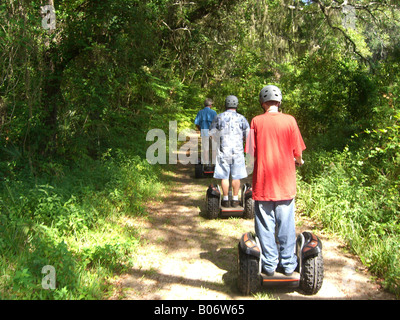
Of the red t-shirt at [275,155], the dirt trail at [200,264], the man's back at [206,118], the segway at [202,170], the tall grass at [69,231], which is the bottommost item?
the dirt trail at [200,264]

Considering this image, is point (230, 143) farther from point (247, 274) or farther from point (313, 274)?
point (313, 274)

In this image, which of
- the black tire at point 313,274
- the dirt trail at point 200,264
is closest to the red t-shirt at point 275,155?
the black tire at point 313,274

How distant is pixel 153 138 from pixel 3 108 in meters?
5.81

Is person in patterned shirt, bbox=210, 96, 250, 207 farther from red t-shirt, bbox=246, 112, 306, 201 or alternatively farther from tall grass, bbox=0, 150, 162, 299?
red t-shirt, bbox=246, 112, 306, 201

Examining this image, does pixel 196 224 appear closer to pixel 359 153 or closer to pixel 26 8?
pixel 359 153

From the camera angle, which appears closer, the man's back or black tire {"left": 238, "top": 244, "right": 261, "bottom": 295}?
black tire {"left": 238, "top": 244, "right": 261, "bottom": 295}

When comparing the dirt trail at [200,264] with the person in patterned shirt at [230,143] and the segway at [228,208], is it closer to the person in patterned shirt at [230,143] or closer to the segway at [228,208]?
the segway at [228,208]

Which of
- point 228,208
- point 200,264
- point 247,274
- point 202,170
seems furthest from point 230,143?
point 202,170

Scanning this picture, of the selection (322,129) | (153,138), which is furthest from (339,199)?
(153,138)

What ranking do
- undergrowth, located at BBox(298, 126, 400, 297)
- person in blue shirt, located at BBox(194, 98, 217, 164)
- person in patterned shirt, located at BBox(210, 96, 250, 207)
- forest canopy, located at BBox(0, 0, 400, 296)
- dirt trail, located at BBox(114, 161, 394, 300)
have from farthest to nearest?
person in blue shirt, located at BBox(194, 98, 217, 164), person in patterned shirt, located at BBox(210, 96, 250, 207), forest canopy, located at BBox(0, 0, 400, 296), undergrowth, located at BBox(298, 126, 400, 297), dirt trail, located at BBox(114, 161, 394, 300)

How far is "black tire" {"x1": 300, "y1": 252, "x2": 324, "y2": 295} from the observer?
3828 millimetres

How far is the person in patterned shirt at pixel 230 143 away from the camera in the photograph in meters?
6.31

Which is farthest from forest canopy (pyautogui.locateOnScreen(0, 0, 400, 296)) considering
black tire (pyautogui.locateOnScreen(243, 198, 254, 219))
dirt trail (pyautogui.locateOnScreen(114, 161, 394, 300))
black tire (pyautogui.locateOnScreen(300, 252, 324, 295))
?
black tire (pyautogui.locateOnScreen(243, 198, 254, 219))

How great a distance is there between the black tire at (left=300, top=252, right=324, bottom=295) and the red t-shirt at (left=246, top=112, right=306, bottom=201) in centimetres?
69
